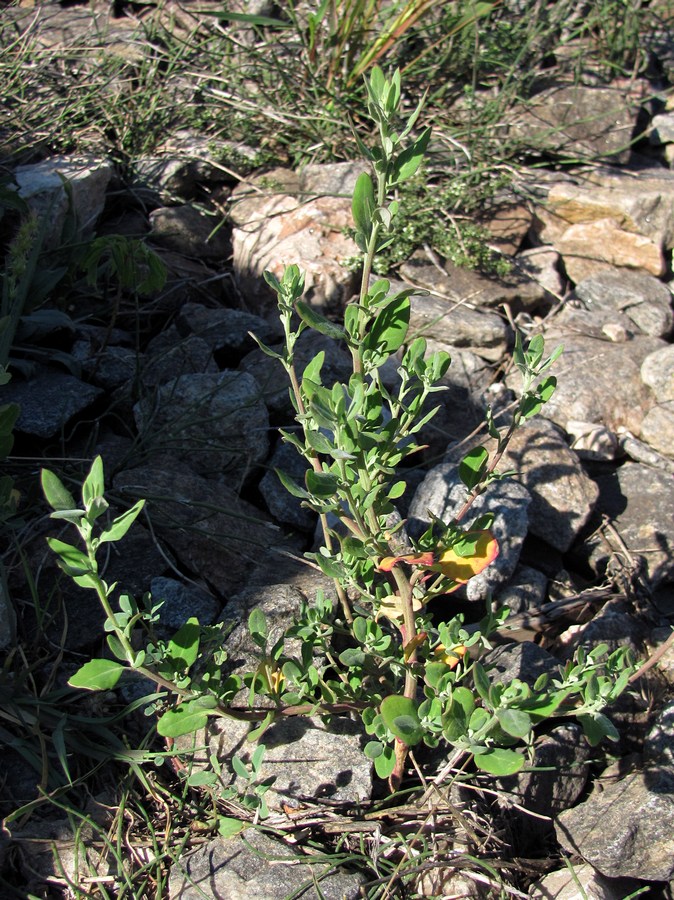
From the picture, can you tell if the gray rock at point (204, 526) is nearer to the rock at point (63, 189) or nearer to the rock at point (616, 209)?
the rock at point (63, 189)

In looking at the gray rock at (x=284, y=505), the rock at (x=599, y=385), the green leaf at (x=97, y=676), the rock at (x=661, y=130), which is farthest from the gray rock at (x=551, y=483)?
the rock at (x=661, y=130)

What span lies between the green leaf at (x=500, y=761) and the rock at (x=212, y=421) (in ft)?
4.07

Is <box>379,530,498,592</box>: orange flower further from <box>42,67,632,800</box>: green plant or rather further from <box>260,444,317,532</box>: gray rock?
<box>260,444,317,532</box>: gray rock

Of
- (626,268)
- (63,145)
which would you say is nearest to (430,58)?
(626,268)

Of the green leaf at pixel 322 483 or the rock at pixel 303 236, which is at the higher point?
the green leaf at pixel 322 483

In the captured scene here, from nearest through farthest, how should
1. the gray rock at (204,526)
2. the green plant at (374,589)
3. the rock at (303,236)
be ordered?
the green plant at (374,589) < the gray rock at (204,526) < the rock at (303,236)

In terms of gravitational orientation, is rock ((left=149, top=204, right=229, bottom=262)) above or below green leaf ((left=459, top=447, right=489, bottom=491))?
below

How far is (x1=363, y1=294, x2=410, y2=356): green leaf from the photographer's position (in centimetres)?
151

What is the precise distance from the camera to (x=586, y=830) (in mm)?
1712

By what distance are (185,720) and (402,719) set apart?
400 mm

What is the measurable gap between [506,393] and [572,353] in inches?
14.2

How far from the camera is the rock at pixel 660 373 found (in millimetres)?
3115

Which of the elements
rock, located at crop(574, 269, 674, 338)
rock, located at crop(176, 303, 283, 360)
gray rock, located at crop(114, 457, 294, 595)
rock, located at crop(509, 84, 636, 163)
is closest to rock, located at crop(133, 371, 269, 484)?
gray rock, located at crop(114, 457, 294, 595)

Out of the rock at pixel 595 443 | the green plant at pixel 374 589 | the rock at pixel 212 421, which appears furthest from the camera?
the rock at pixel 595 443
